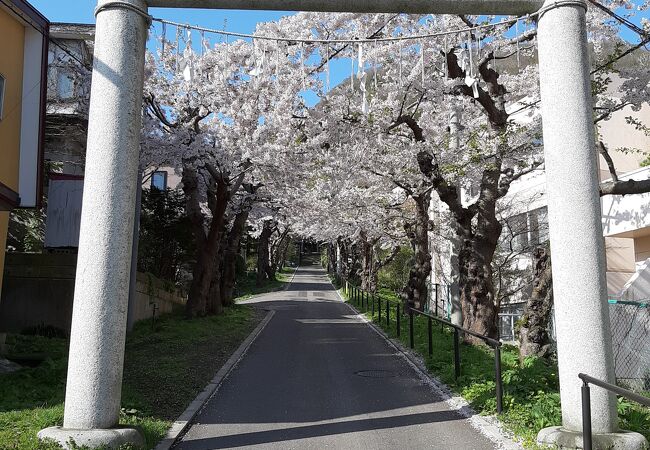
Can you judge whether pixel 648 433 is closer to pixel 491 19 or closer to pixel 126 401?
pixel 126 401

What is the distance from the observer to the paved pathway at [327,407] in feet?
21.8

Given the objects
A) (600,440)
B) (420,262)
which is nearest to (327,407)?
(600,440)

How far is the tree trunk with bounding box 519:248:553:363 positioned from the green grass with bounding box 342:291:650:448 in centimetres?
41

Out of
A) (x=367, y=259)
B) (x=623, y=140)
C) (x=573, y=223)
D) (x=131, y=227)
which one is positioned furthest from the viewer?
(x=367, y=259)

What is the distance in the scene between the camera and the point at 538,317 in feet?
32.8

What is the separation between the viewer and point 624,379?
31.4ft

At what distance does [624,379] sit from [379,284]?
33.7m

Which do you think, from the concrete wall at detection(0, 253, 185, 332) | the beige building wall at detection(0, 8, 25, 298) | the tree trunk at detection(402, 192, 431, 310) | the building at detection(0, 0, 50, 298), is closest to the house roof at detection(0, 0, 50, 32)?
the building at detection(0, 0, 50, 298)

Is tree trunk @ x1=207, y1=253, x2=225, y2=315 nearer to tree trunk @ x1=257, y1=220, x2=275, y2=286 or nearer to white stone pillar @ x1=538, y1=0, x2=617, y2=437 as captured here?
white stone pillar @ x1=538, y1=0, x2=617, y2=437

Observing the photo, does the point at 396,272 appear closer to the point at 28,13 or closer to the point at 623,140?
the point at 623,140

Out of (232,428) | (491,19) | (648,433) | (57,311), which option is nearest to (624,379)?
(648,433)

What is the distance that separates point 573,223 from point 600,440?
2218 millimetres

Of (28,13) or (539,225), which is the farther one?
(539,225)

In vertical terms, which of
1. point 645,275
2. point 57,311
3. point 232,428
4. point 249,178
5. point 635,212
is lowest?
point 232,428
